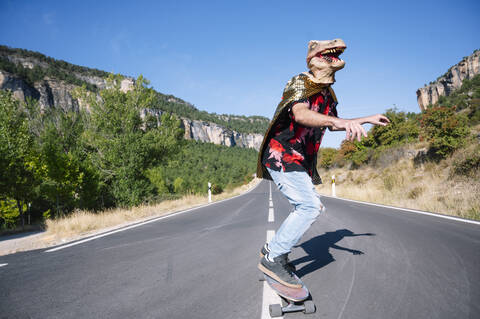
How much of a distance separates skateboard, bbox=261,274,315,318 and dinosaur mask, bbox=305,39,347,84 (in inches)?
58.7

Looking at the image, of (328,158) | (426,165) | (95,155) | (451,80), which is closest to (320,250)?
(426,165)

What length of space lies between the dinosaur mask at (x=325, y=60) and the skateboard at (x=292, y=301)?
1.49 metres

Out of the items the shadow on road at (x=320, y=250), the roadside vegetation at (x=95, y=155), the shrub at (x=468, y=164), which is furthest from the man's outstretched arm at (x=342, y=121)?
the roadside vegetation at (x=95, y=155)

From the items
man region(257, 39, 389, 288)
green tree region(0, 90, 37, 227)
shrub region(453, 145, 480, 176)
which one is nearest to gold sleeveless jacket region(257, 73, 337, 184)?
man region(257, 39, 389, 288)

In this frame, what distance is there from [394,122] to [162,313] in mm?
23883

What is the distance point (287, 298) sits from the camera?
167cm

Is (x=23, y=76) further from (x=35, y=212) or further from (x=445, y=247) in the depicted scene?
(x=445, y=247)

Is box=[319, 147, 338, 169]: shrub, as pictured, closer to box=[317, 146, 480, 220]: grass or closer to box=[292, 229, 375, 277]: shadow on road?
box=[317, 146, 480, 220]: grass

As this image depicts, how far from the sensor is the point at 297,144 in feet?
6.35

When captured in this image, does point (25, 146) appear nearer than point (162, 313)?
No

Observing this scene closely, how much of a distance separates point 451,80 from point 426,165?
262 ft

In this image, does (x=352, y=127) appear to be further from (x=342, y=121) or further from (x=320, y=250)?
(x=320, y=250)

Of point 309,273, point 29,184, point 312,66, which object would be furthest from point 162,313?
point 29,184

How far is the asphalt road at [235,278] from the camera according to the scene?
5.29 ft
